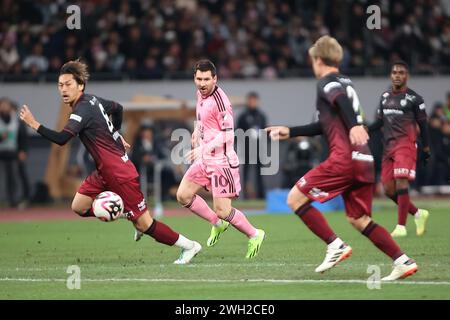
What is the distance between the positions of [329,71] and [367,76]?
18205 millimetres

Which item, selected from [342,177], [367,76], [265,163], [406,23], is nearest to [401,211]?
[342,177]

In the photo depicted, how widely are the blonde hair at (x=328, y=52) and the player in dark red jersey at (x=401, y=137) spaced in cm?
530

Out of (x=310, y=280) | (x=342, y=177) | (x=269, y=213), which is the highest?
(x=342, y=177)

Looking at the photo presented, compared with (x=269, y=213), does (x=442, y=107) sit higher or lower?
higher

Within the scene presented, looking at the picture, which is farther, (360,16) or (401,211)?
(360,16)

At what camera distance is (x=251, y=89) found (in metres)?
29.2

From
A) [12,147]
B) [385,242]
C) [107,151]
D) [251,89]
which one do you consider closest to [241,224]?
[107,151]

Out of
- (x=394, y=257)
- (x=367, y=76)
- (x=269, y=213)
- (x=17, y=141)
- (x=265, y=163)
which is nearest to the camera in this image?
(x=394, y=257)

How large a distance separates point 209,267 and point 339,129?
2.43 metres

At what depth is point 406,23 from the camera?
3073cm

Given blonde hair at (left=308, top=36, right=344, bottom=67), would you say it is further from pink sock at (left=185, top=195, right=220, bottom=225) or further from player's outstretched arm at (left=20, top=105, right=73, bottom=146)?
pink sock at (left=185, top=195, right=220, bottom=225)

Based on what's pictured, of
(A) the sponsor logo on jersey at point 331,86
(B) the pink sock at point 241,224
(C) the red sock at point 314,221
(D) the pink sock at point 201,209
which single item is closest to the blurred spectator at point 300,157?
(D) the pink sock at point 201,209

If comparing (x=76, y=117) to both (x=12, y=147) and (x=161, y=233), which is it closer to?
(x=161, y=233)

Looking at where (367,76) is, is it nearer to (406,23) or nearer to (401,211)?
(406,23)
